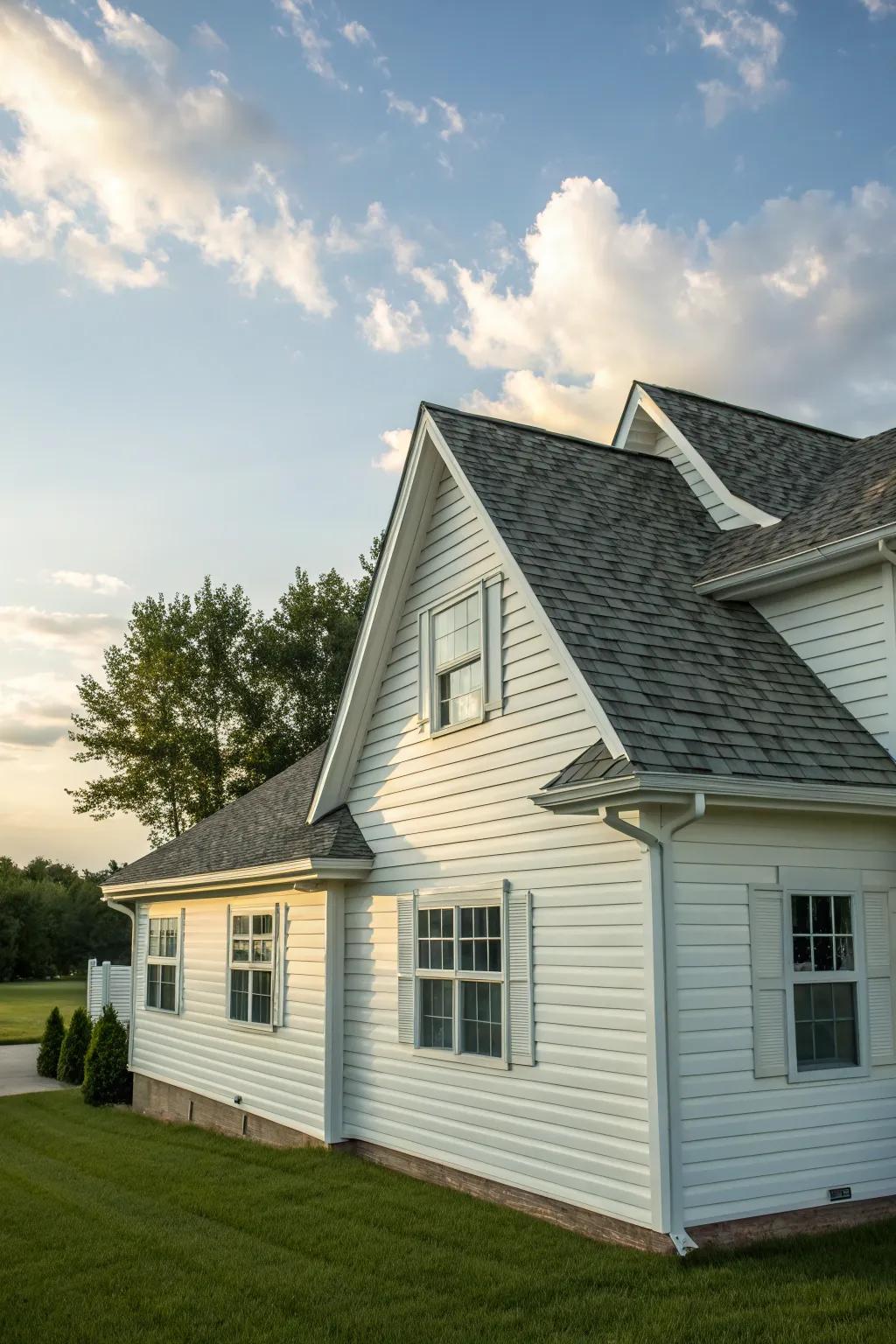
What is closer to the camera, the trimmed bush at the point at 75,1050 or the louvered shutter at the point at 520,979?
the louvered shutter at the point at 520,979

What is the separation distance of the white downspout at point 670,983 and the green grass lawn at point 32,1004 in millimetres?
20745

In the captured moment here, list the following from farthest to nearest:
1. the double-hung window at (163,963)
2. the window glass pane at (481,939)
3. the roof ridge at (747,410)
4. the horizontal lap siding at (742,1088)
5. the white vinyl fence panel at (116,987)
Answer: the white vinyl fence panel at (116,987)
the double-hung window at (163,963)
the roof ridge at (747,410)
the window glass pane at (481,939)
the horizontal lap siding at (742,1088)

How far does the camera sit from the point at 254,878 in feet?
46.2

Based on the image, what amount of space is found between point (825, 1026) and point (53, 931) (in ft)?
247

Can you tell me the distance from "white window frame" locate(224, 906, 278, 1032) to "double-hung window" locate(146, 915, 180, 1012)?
2.46 m

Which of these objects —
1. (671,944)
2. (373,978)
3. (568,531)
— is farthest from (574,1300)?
(568,531)

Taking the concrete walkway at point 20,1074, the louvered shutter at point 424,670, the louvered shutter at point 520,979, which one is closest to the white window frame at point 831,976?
the louvered shutter at point 520,979

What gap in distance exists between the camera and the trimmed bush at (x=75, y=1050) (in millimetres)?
23797

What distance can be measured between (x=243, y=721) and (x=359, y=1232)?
35376 millimetres

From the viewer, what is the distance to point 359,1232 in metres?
9.09

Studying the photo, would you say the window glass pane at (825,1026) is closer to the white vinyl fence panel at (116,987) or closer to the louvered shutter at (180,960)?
the louvered shutter at (180,960)

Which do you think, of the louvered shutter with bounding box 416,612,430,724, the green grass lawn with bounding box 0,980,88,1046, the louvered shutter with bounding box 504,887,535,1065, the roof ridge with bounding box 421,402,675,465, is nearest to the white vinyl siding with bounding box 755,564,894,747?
the roof ridge with bounding box 421,402,675,465

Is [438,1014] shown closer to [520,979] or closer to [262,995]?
[520,979]

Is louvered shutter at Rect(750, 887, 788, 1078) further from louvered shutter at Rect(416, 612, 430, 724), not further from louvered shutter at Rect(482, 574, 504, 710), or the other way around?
louvered shutter at Rect(416, 612, 430, 724)
